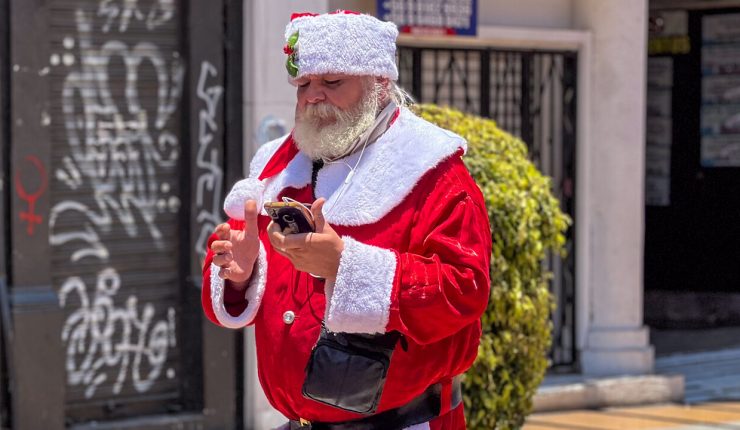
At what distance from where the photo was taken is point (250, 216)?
3127mm

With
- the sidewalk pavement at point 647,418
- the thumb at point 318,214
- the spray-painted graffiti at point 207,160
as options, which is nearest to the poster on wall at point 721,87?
the sidewalk pavement at point 647,418

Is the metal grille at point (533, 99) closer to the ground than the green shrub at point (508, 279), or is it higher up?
higher up

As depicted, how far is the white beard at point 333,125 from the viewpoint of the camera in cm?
322

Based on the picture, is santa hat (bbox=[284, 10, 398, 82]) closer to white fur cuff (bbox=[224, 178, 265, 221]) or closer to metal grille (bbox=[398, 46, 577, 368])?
white fur cuff (bbox=[224, 178, 265, 221])

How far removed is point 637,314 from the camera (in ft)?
29.2

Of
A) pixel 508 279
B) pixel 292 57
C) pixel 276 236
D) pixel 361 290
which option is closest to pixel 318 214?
pixel 276 236

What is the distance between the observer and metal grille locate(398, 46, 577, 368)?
8.39 m

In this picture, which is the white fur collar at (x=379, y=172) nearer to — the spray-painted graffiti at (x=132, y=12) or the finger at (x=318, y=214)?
the finger at (x=318, y=214)

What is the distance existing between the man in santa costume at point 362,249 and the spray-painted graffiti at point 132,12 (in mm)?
Answer: 3638

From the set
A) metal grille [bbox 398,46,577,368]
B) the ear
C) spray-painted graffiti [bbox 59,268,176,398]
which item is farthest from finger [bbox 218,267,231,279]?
metal grille [bbox 398,46,577,368]

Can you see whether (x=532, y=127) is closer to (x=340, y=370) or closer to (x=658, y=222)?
(x=658, y=222)

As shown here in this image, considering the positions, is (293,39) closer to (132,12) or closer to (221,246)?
(221,246)

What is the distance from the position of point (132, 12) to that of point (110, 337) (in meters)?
1.69

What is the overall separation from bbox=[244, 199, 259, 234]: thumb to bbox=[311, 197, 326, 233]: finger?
0.21m
